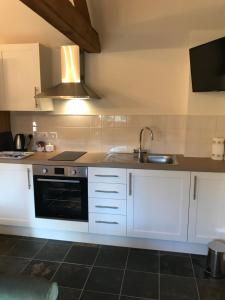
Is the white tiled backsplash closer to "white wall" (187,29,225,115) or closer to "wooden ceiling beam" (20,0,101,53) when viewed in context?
"white wall" (187,29,225,115)

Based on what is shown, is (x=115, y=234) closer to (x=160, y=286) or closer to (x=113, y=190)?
(x=113, y=190)

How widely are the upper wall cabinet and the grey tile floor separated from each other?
149 centimetres

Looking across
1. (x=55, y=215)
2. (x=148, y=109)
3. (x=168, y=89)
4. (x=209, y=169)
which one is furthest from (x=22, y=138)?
(x=209, y=169)

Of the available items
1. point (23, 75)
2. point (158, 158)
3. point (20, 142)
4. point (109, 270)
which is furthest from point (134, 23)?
point (109, 270)

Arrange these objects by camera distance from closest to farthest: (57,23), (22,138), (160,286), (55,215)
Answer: (57,23) → (160,286) → (55,215) → (22,138)

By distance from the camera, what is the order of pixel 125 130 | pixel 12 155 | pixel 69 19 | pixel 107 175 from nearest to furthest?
pixel 69 19, pixel 107 175, pixel 12 155, pixel 125 130

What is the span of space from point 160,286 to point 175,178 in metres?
0.91

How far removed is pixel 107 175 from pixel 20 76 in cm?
144

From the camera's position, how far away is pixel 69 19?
1937mm

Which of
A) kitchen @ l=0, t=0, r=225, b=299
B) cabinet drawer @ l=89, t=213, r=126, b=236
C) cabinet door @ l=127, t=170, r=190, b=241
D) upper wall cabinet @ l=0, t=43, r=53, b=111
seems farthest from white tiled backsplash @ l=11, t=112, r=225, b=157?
cabinet drawer @ l=89, t=213, r=126, b=236

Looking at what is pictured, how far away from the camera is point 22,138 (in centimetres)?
310

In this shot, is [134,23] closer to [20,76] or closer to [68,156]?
[20,76]

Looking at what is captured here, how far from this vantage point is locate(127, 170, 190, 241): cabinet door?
2395 mm

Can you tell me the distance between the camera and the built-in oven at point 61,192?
2.54m
